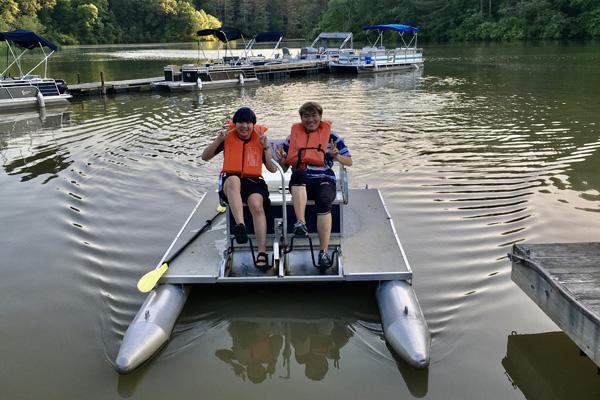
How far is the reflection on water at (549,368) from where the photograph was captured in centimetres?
431

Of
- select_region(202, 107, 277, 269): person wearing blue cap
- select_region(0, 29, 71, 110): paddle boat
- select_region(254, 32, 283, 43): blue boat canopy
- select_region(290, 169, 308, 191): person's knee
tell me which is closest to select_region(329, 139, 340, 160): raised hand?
select_region(290, 169, 308, 191): person's knee

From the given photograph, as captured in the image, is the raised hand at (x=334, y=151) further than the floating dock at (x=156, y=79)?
No

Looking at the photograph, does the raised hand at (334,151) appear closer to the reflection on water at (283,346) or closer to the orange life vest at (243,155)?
the orange life vest at (243,155)

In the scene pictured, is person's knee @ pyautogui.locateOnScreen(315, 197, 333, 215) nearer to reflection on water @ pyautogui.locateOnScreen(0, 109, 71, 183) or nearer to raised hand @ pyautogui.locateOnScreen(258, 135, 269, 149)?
raised hand @ pyautogui.locateOnScreen(258, 135, 269, 149)

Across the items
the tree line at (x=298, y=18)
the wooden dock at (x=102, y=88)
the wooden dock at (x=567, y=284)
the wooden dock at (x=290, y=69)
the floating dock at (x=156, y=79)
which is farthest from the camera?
the tree line at (x=298, y=18)

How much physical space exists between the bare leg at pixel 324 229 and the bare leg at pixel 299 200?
7.3 inches

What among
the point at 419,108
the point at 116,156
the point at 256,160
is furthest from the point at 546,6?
the point at 256,160

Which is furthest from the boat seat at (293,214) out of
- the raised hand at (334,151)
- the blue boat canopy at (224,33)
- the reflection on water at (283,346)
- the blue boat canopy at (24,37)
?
the blue boat canopy at (224,33)

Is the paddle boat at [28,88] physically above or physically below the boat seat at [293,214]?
above

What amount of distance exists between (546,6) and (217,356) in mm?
67273

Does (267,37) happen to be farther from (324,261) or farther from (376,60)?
(324,261)

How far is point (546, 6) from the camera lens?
61281 millimetres

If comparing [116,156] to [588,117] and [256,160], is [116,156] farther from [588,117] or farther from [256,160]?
[588,117]

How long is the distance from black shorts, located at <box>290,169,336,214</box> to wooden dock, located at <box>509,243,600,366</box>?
1.85m
